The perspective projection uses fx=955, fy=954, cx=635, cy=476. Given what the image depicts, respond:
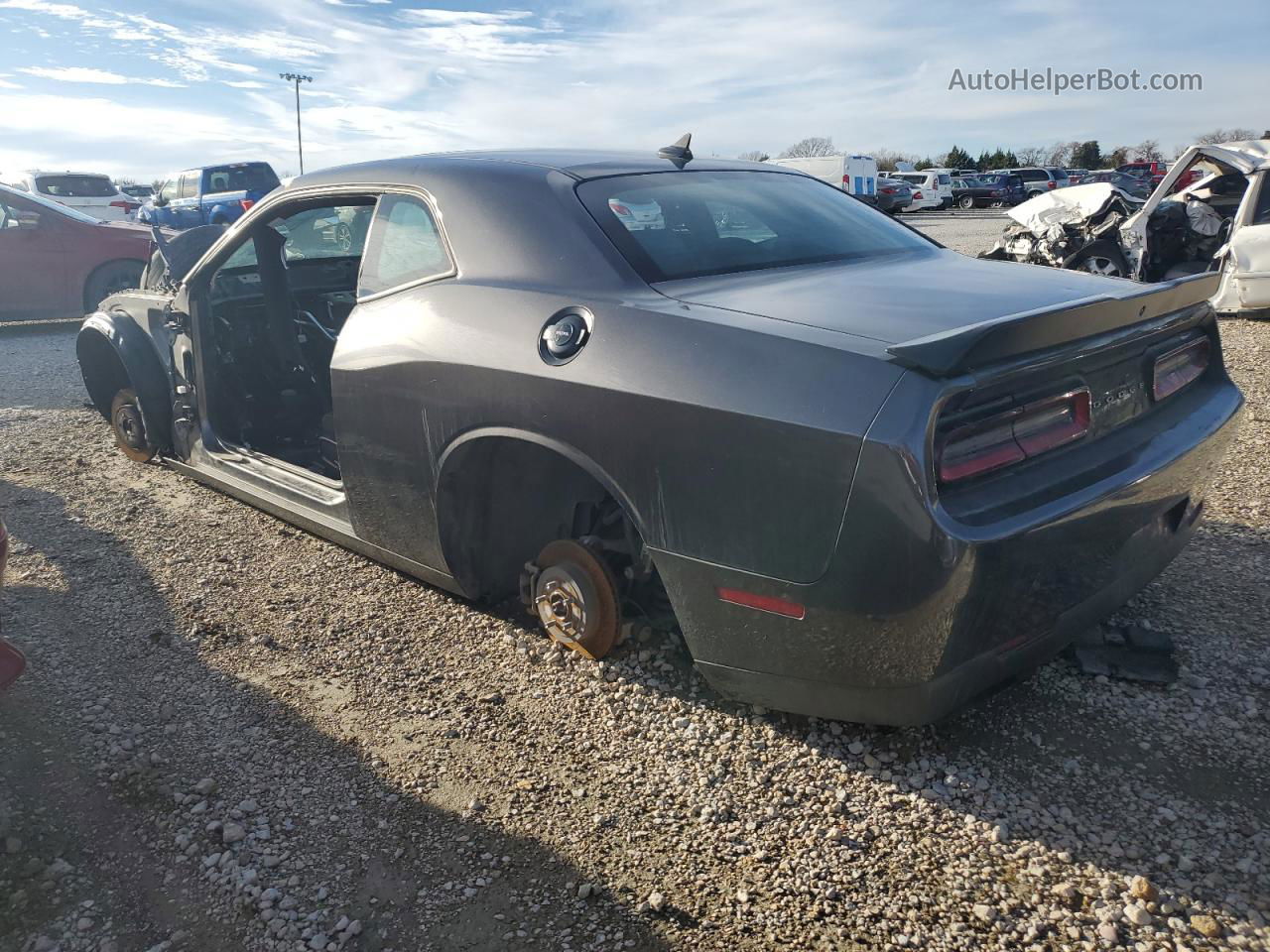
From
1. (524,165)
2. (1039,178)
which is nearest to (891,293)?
(524,165)

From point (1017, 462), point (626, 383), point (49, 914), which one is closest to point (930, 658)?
point (1017, 462)

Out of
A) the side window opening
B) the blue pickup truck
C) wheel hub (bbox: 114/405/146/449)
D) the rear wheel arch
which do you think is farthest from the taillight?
the blue pickup truck

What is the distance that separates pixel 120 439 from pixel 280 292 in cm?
145

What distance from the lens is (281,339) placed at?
4.69 m

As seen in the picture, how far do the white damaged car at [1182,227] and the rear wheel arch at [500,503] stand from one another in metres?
7.69

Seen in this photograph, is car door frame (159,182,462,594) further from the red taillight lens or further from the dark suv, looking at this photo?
the dark suv

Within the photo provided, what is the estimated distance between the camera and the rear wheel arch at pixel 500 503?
2951 mm

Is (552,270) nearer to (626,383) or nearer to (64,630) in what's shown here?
(626,383)

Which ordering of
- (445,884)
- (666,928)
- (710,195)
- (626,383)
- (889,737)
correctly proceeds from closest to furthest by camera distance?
(666,928) → (445,884) → (626,383) → (889,737) → (710,195)

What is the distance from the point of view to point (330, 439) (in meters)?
4.41

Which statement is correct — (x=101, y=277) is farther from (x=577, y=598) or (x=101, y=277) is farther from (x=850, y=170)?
(x=850, y=170)

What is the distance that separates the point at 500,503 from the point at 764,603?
1168 mm

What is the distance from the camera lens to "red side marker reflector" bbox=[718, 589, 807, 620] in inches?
87.1

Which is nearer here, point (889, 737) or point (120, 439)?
point (889, 737)
